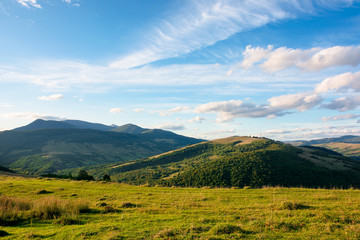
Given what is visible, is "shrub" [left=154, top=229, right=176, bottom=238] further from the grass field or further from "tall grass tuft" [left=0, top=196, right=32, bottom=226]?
"tall grass tuft" [left=0, top=196, right=32, bottom=226]

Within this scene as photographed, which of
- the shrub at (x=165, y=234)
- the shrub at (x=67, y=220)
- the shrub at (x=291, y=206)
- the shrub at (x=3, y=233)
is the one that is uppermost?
the shrub at (x=165, y=234)

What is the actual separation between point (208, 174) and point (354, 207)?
101 m

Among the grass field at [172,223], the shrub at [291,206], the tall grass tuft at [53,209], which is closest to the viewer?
the grass field at [172,223]

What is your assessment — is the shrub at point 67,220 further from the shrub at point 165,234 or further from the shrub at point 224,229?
the shrub at point 224,229

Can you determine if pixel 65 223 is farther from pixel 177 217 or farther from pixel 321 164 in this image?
pixel 321 164

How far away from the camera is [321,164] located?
11131 cm

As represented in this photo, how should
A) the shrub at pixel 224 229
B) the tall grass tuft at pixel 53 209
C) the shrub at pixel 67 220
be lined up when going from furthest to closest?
the tall grass tuft at pixel 53 209 < the shrub at pixel 67 220 < the shrub at pixel 224 229

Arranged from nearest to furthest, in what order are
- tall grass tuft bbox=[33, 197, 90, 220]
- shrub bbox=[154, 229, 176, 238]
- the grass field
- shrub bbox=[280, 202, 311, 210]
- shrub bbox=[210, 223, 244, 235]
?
shrub bbox=[154, 229, 176, 238], the grass field, shrub bbox=[210, 223, 244, 235], tall grass tuft bbox=[33, 197, 90, 220], shrub bbox=[280, 202, 311, 210]

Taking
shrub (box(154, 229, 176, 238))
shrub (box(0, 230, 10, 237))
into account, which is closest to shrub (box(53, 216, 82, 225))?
shrub (box(0, 230, 10, 237))

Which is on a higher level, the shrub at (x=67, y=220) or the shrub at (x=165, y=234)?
the shrub at (x=165, y=234)

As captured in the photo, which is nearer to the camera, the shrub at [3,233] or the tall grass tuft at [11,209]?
the shrub at [3,233]

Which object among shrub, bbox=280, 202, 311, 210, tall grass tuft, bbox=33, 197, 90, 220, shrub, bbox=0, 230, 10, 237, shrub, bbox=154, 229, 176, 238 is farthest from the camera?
shrub, bbox=280, 202, 311, 210

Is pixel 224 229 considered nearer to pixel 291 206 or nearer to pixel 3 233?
pixel 291 206

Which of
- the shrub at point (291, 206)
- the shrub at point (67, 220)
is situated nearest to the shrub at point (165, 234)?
the shrub at point (67, 220)
